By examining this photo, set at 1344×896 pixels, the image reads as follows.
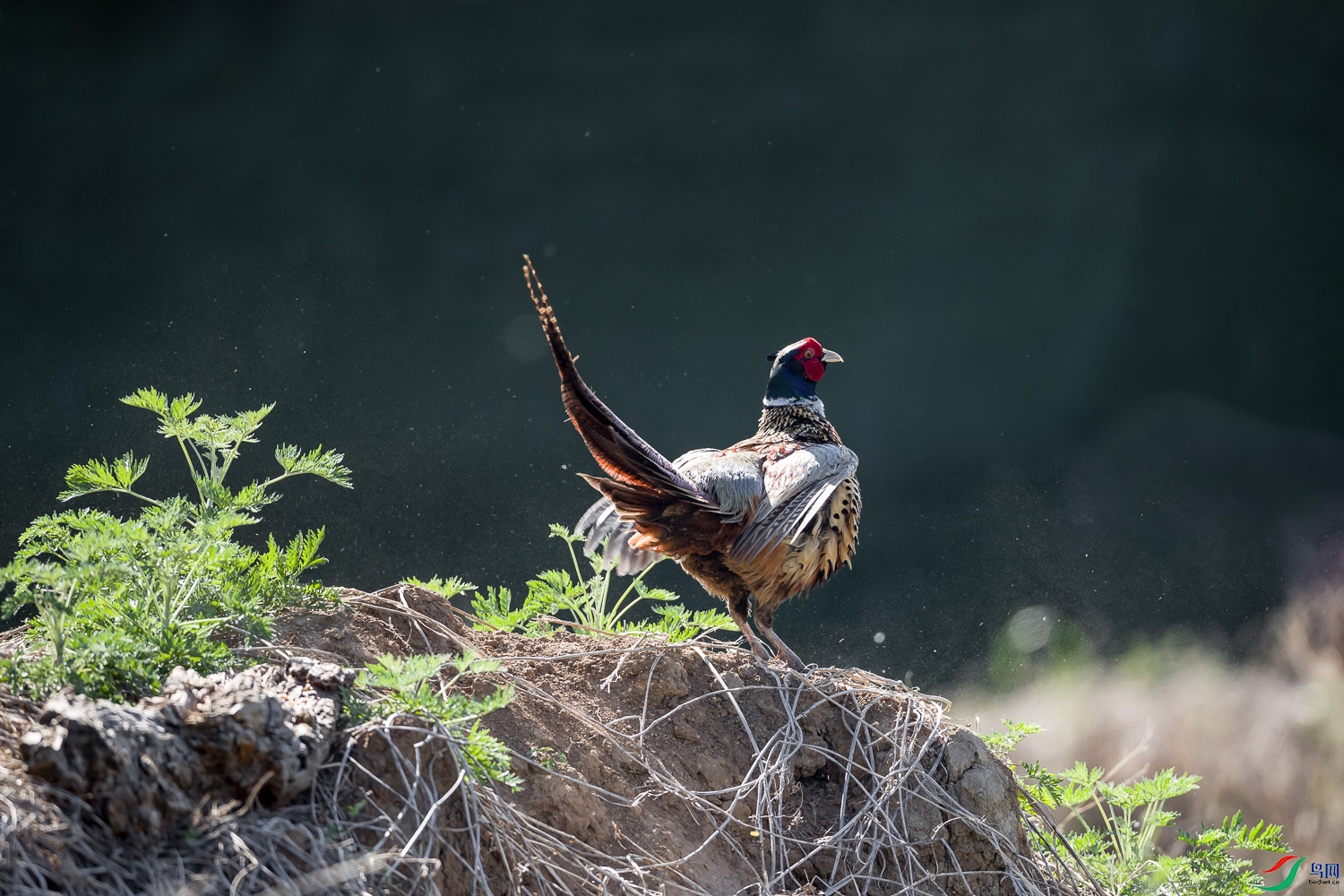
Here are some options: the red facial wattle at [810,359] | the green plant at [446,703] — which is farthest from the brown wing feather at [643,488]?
the green plant at [446,703]

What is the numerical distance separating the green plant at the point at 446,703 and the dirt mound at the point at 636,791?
34 mm

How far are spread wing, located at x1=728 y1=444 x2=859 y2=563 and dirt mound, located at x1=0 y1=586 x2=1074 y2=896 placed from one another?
1.35 feet

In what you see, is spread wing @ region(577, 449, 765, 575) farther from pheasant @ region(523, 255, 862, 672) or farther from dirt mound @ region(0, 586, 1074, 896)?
dirt mound @ region(0, 586, 1074, 896)

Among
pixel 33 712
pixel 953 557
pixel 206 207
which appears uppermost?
pixel 206 207

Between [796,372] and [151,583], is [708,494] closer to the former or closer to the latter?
[796,372]

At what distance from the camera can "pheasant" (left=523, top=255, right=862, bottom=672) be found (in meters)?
2.72

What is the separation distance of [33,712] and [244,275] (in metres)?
4.04

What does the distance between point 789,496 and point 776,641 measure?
436mm

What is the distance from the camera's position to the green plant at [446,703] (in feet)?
4.88

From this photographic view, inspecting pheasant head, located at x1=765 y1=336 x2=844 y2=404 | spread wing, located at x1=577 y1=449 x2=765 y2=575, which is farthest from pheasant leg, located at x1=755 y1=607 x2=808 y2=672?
pheasant head, located at x1=765 y1=336 x2=844 y2=404

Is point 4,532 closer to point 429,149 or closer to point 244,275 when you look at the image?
point 244,275

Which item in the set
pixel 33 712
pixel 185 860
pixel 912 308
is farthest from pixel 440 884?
pixel 912 308

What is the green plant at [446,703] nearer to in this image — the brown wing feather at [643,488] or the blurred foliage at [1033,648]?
the brown wing feather at [643,488]

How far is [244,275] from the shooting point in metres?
5.14
